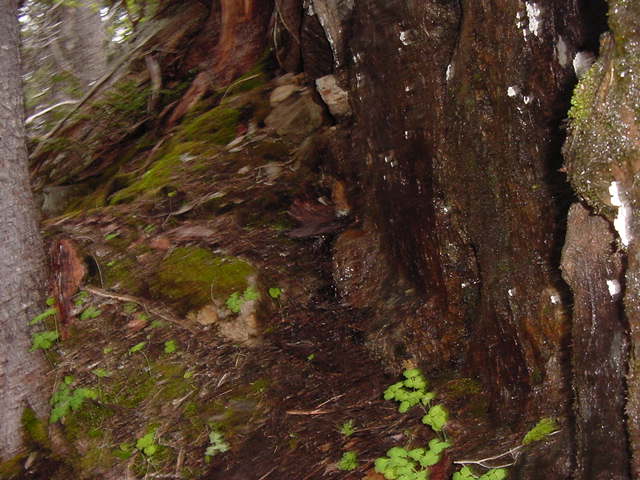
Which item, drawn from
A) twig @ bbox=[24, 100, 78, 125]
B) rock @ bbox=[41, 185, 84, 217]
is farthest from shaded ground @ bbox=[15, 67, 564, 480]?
twig @ bbox=[24, 100, 78, 125]

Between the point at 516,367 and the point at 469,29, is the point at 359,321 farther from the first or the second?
the point at 469,29

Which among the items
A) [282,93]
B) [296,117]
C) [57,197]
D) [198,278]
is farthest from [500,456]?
[57,197]

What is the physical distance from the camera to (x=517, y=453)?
7.73 feet

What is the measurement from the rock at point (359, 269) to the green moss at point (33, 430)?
81.3 inches

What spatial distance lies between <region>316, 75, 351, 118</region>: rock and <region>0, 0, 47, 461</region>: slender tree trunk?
2.08m

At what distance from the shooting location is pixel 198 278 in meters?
3.91

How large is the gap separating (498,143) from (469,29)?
52 centimetres

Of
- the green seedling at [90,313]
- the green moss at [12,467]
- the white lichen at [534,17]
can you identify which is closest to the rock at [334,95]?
the white lichen at [534,17]

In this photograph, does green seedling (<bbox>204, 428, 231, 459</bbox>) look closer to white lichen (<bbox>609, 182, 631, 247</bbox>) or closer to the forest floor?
the forest floor

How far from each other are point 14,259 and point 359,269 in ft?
7.23

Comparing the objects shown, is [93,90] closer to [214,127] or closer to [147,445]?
[214,127]

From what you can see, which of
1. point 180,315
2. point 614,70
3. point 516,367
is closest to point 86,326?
point 180,315

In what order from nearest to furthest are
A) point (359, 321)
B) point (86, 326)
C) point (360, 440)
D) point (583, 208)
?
point (583, 208) < point (360, 440) < point (359, 321) < point (86, 326)

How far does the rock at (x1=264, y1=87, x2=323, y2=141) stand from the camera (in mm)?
4781
